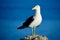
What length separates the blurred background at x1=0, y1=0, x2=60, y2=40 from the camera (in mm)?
1581

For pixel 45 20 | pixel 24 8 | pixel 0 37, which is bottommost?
pixel 0 37

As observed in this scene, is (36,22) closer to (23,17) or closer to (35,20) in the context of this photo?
(35,20)

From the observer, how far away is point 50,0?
5.24ft

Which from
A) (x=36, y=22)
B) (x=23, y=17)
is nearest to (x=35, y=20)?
(x=36, y=22)

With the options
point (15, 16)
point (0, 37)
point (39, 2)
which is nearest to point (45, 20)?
point (39, 2)

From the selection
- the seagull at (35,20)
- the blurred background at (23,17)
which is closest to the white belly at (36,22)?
the seagull at (35,20)

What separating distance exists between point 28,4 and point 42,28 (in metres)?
0.27

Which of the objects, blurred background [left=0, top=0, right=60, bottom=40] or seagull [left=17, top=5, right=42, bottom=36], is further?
blurred background [left=0, top=0, right=60, bottom=40]

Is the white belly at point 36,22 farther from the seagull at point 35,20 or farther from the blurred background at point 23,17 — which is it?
the blurred background at point 23,17

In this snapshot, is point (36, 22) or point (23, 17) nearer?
point (36, 22)

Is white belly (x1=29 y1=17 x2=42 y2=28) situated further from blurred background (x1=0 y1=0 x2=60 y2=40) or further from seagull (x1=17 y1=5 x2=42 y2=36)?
blurred background (x1=0 y1=0 x2=60 y2=40)

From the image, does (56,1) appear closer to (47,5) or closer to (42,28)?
(47,5)

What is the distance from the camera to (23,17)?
159 cm

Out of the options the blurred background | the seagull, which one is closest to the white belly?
the seagull
